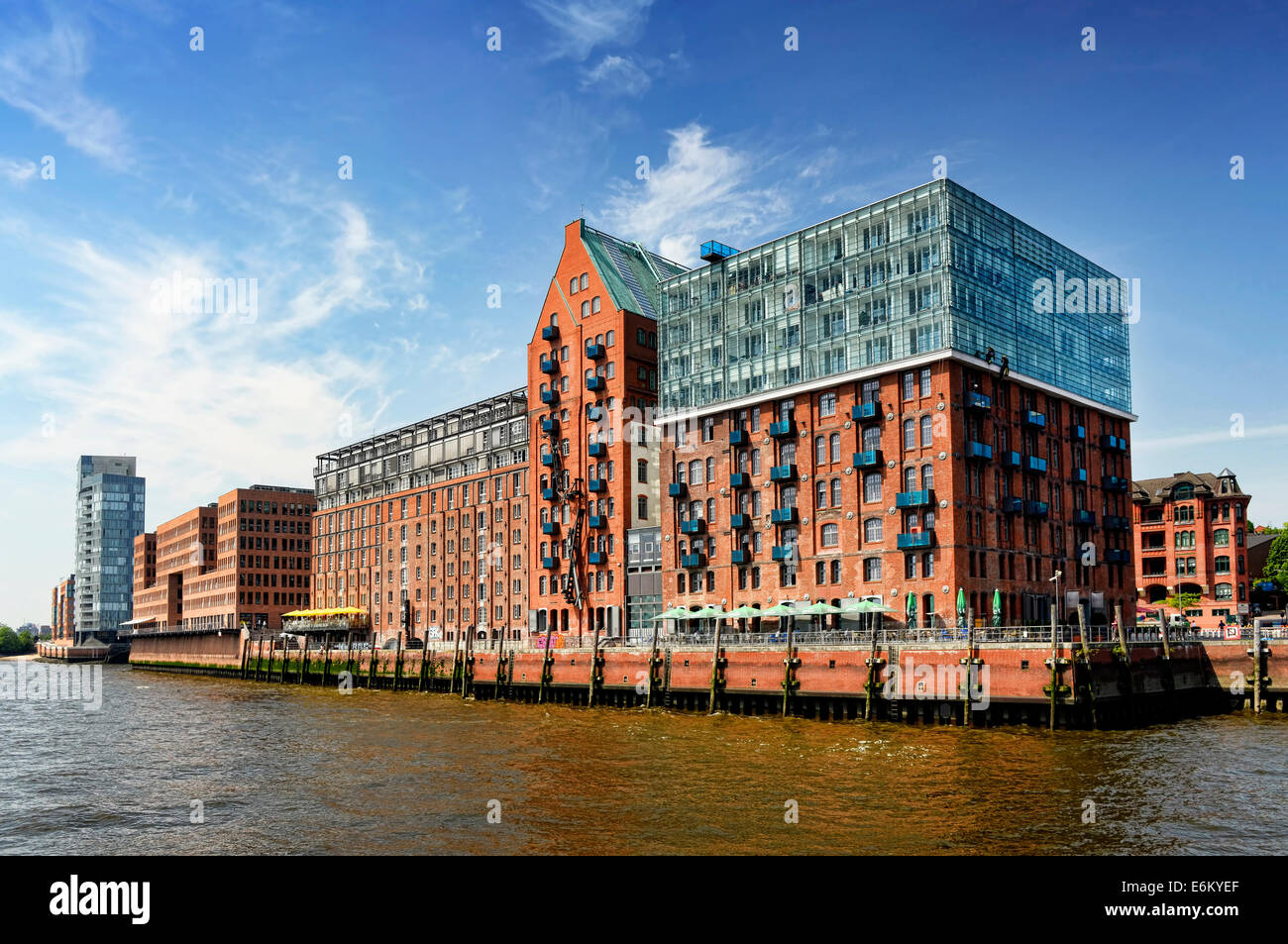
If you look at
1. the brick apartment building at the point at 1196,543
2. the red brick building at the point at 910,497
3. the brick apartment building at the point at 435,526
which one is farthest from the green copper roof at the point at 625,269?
the brick apartment building at the point at 1196,543

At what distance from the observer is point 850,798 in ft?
120

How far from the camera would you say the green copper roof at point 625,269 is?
11200 centimetres

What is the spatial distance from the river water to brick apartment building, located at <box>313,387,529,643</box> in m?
60.7

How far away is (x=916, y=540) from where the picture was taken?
254ft

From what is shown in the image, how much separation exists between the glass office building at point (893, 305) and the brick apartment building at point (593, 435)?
22.0 feet

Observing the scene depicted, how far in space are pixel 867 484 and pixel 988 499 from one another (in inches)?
354

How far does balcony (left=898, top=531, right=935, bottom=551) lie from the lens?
7688 centimetres

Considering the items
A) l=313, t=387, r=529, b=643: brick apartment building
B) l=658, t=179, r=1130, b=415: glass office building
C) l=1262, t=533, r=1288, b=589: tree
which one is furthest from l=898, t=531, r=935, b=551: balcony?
l=1262, t=533, r=1288, b=589: tree
